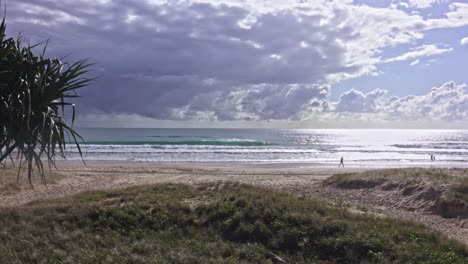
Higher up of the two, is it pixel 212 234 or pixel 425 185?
pixel 425 185

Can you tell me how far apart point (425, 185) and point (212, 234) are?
9648 millimetres

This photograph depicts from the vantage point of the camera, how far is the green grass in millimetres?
7594

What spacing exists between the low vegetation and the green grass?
13.1 feet

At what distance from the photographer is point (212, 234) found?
920 cm

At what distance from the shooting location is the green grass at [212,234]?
7594mm

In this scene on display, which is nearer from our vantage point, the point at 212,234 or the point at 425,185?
the point at 212,234

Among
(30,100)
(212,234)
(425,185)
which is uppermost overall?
(30,100)

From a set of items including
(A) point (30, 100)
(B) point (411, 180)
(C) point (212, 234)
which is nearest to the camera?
(A) point (30, 100)

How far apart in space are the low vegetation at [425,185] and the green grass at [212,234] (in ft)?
13.1

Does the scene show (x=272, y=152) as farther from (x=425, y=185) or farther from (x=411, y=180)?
(x=425, y=185)

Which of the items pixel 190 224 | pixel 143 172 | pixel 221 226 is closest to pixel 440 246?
pixel 221 226

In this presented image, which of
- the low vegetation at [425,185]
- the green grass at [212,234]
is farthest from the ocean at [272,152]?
the low vegetation at [425,185]

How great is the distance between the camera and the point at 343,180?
1922 centimetres

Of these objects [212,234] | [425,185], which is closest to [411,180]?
[425,185]
